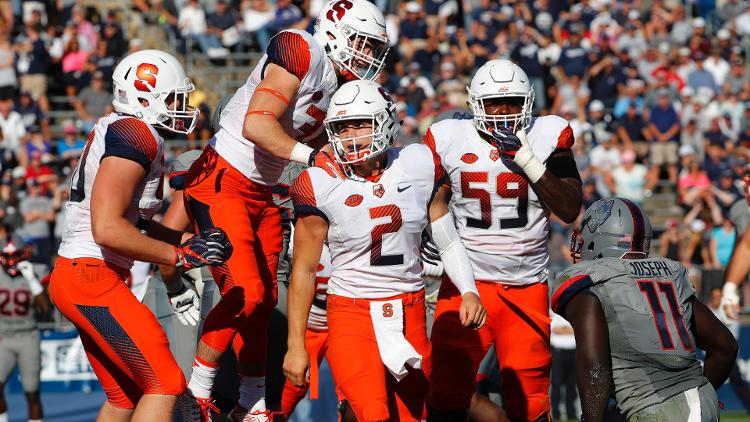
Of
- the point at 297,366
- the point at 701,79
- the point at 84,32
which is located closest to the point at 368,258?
the point at 297,366

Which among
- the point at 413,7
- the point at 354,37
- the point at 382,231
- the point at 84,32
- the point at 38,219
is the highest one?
the point at 354,37

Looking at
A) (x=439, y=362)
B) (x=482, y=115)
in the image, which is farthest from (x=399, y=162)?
(x=439, y=362)

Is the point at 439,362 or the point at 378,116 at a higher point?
the point at 378,116

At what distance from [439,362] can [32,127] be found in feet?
37.7

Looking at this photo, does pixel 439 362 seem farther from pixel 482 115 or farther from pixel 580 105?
pixel 580 105

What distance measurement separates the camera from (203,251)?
549 centimetres

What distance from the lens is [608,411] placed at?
16.9 feet

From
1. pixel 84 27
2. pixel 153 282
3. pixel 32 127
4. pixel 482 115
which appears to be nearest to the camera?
pixel 482 115

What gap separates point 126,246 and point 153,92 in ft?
2.96

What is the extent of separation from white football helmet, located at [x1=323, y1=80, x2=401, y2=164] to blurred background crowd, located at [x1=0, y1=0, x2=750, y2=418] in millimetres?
8823

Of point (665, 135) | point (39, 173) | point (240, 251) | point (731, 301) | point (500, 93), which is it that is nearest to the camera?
point (240, 251)

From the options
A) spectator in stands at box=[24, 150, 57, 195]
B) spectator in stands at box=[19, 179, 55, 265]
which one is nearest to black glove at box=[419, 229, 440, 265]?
spectator in stands at box=[19, 179, 55, 265]

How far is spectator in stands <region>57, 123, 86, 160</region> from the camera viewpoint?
50.0 ft

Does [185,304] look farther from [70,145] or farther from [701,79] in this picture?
[701,79]
